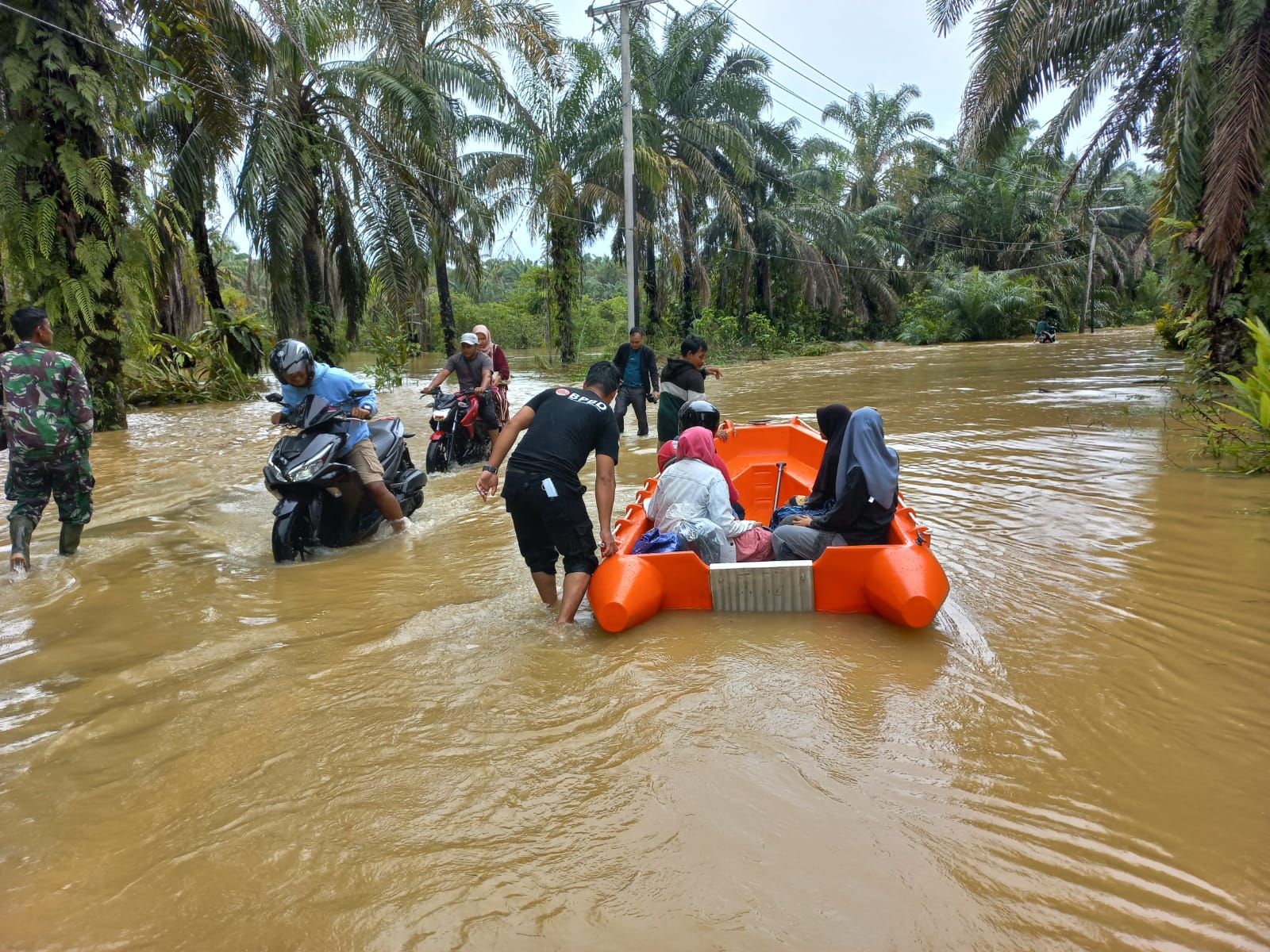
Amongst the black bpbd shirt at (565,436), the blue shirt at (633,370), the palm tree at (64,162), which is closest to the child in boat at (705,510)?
the black bpbd shirt at (565,436)

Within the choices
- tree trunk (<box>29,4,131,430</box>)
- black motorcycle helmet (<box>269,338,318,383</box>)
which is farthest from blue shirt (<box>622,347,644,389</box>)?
tree trunk (<box>29,4,131,430</box>)

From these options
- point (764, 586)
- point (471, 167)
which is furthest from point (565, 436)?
point (471, 167)

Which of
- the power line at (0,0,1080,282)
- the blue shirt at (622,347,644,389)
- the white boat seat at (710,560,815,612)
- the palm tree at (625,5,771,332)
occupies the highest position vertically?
the palm tree at (625,5,771,332)

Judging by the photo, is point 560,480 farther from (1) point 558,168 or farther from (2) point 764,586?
(1) point 558,168

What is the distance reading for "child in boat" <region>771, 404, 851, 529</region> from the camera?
5129 mm

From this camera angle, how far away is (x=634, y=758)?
10.1 ft

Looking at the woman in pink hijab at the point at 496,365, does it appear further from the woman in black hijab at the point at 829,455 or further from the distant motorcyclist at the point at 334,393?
the woman in black hijab at the point at 829,455

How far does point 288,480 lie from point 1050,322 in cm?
3133

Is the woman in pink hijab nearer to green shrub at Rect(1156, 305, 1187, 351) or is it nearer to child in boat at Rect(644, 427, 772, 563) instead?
child in boat at Rect(644, 427, 772, 563)

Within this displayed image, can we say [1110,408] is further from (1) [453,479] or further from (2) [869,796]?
(2) [869,796]

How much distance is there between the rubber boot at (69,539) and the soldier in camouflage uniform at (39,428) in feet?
0.48

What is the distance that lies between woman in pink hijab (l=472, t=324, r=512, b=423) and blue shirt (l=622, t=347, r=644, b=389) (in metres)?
1.46

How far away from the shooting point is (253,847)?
2.56 m

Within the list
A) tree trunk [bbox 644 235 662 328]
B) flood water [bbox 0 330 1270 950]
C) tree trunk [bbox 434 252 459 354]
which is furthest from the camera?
tree trunk [bbox 644 235 662 328]
